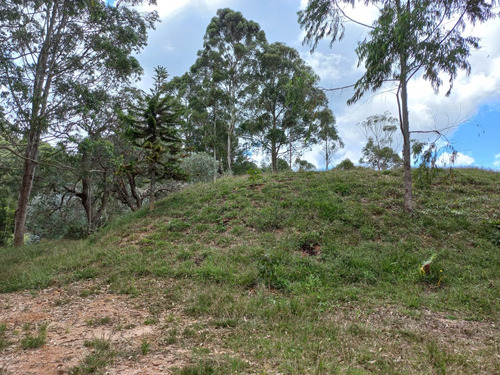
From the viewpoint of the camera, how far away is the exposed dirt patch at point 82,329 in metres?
2.94

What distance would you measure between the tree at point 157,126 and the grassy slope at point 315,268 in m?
1.88

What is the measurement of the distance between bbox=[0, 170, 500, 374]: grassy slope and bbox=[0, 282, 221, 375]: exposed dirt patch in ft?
1.27

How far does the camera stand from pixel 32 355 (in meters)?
3.15

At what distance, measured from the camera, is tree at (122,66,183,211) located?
11.1 metres

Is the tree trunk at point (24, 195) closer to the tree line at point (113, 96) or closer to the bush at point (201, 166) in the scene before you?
the tree line at point (113, 96)

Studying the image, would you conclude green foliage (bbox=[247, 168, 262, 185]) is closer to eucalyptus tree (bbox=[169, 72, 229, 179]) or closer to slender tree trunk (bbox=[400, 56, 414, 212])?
slender tree trunk (bbox=[400, 56, 414, 212])

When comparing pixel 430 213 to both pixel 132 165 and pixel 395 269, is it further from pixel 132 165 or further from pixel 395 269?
pixel 132 165

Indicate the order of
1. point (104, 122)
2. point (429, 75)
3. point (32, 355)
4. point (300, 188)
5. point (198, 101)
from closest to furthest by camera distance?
point (32, 355) → point (429, 75) → point (300, 188) → point (104, 122) → point (198, 101)

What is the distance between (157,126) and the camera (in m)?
11.6

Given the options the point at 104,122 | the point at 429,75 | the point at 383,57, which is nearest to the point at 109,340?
the point at 383,57

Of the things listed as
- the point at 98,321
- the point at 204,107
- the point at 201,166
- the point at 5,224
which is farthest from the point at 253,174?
the point at 5,224

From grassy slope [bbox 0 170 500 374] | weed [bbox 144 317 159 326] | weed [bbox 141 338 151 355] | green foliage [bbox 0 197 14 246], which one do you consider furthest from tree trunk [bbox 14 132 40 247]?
green foliage [bbox 0 197 14 246]

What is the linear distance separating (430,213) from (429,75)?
14.6 feet

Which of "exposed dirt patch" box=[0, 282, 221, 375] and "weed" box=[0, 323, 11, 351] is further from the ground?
"weed" box=[0, 323, 11, 351]
